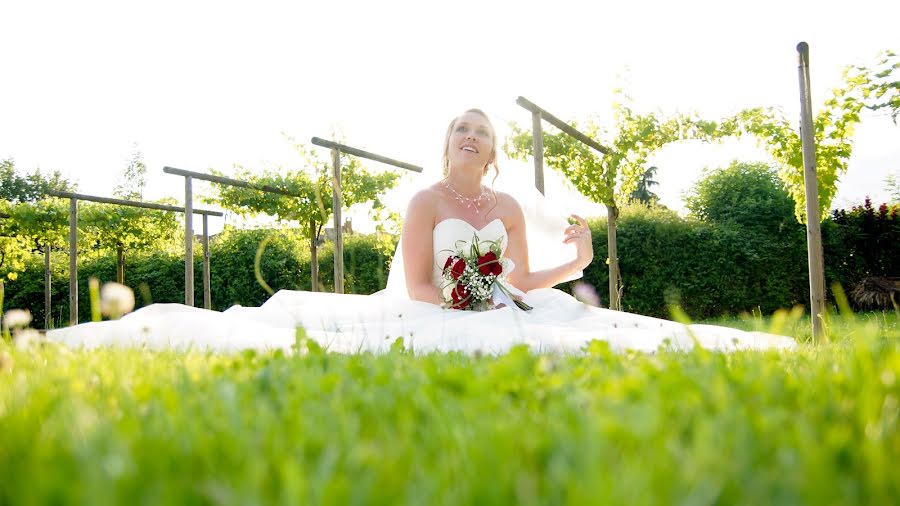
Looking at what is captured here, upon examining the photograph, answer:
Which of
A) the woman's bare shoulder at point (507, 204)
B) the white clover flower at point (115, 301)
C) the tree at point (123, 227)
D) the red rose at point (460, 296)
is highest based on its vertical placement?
the tree at point (123, 227)

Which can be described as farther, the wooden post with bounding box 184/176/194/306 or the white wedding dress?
the wooden post with bounding box 184/176/194/306

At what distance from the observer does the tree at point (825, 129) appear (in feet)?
24.6

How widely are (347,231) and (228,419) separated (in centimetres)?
Answer: 1718

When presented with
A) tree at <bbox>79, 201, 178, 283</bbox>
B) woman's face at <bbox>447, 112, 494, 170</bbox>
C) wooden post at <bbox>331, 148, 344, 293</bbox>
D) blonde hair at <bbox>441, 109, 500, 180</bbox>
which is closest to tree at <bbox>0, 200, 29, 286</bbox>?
tree at <bbox>79, 201, 178, 283</bbox>

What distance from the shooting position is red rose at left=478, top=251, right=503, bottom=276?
184 inches

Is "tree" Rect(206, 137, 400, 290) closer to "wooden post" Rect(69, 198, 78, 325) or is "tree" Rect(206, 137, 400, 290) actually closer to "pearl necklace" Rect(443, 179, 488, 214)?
"wooden post" Rect(69, 198, 78, 325)

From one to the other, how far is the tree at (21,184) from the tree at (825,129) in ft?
154

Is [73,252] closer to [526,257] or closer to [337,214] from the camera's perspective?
[337,214]

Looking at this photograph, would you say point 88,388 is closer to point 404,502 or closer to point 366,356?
point 366,356

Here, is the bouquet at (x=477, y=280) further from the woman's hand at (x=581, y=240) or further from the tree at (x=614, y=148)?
the tree at (x=614, y=148)

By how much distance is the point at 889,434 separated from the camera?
0.97m

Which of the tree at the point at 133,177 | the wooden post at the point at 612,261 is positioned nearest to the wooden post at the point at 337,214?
the wooden post at the point at 612,261

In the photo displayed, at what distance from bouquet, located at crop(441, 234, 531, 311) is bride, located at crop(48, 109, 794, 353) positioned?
0.04 m

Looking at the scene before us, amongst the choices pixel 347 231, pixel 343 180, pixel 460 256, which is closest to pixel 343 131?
pixel 343 180
